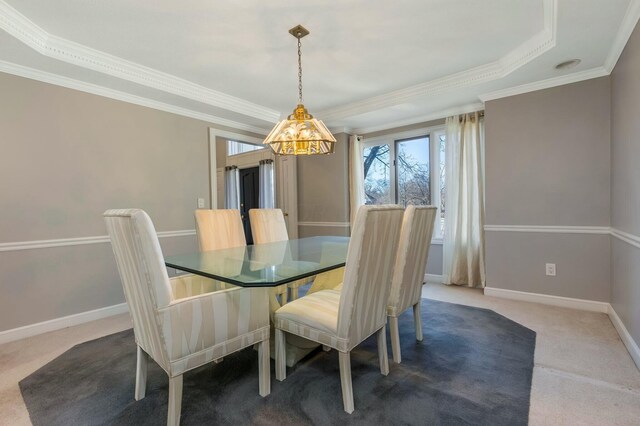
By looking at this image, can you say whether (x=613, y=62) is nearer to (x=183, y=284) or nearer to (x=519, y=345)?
(x=519, y=345)

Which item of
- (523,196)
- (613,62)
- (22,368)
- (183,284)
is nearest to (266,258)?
(183,284)

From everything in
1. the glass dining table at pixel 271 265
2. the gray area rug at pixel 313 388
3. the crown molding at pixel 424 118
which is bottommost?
the gray area rug at pixel 313 388

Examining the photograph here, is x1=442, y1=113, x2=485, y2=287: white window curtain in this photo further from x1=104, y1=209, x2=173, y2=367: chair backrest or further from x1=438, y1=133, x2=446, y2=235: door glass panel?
x1=104, y1=209, x2=173, y2=367: chair backrest

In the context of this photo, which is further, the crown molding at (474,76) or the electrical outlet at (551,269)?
the electrical outlet at (551,269)

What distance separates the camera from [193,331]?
1.41 m

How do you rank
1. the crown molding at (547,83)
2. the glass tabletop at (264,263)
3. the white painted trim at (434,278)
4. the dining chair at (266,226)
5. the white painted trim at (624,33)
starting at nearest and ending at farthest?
1. the glass tabletop at (264,263)
2. the white painted trim at (624,33)
3. the crown molding at (547,83)
4. the dining chair at (266,226)
5. the white painted trim at (434,278)

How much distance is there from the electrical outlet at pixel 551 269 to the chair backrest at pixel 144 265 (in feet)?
11.4

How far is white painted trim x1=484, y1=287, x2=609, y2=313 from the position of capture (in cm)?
288

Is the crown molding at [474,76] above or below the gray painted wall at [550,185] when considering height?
above

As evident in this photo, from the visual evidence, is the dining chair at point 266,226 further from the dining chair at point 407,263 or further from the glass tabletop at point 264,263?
the dining chair at point 407,263

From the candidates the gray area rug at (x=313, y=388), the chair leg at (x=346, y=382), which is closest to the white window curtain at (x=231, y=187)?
the gray area rug at (x=313, y=388)

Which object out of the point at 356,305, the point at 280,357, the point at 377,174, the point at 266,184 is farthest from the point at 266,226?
the point at 266,184

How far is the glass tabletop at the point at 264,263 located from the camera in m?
1.57

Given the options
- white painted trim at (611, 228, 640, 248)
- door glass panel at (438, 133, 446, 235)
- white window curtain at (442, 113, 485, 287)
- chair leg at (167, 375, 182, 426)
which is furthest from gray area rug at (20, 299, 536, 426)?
door glass panel at (438, 133, 446, 235)
